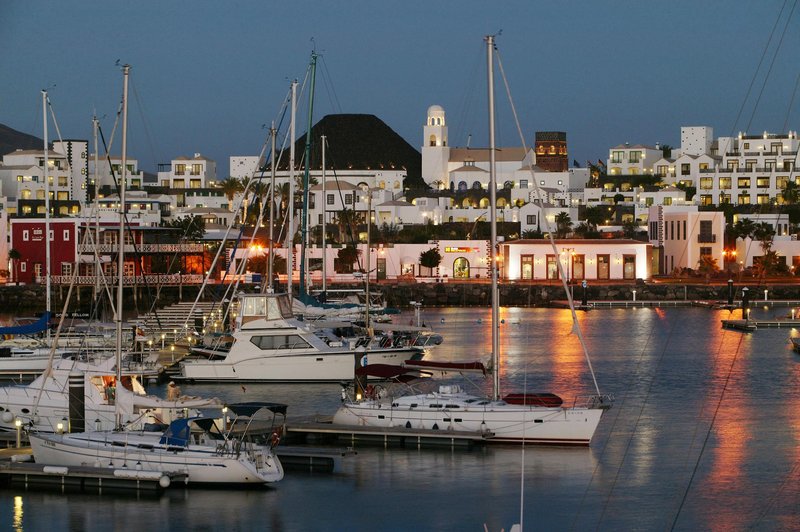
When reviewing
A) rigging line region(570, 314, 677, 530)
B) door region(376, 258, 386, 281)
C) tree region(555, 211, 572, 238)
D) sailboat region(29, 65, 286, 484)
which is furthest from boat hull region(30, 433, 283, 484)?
tree region(555, 211, 572, 238)

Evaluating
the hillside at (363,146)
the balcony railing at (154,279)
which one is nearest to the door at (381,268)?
the balcony railing at (154,279)

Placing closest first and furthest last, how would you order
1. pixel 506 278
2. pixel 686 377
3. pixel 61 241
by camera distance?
pixel 686 377
pixel 61 241
pixel 506 278

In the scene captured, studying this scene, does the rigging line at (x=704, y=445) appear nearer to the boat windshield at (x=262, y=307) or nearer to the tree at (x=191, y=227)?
the boat windshield at (x=262, y=307)

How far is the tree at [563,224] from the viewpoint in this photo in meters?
128

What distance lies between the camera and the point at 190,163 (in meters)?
176

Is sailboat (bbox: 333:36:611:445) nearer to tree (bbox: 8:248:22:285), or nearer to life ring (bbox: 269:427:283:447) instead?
life ring (bbox: 269:427:283:447)

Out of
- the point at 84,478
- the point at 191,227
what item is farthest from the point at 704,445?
the point at 191,227

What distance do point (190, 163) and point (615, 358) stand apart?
120676 mm

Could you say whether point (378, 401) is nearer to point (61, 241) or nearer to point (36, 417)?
point (36, 417)

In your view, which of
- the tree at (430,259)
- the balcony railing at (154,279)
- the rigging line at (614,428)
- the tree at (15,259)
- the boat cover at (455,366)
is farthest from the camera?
the tree at (430,259)

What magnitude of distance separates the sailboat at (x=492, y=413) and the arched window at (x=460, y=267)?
77299 millimetres

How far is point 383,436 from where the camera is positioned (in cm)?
3562

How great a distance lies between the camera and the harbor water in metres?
29.1

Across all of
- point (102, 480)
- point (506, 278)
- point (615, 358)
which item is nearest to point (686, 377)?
point (615, 358)
